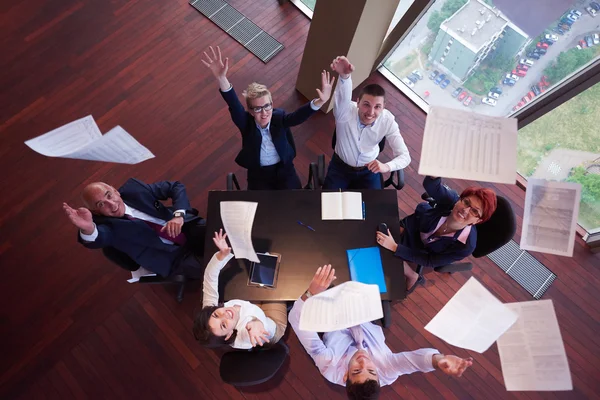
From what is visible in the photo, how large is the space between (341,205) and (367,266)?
1.30 ft

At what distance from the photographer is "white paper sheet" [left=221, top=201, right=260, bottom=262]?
6.40 ft

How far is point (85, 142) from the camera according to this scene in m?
1.76

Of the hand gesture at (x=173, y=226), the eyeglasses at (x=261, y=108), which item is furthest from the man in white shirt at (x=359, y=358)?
the eyeglasses at (x=261, y=108)

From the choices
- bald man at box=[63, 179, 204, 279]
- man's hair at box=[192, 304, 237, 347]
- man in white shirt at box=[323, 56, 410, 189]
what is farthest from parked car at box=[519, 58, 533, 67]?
man's hair at box=[192, 304, 237, 347]

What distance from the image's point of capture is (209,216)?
2.26m

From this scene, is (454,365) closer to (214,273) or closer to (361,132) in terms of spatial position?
(214,273)

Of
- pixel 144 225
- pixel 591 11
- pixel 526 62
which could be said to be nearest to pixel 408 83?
pixel 526 62

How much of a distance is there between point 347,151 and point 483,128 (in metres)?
0.94

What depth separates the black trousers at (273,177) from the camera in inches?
107

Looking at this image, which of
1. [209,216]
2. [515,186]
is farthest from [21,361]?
[515,186]

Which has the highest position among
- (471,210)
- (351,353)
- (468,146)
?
(468,146)

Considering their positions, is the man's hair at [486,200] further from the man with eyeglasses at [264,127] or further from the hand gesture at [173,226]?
the hand gesture at [173,226]

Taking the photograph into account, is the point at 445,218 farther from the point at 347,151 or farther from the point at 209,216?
the point at 209,216

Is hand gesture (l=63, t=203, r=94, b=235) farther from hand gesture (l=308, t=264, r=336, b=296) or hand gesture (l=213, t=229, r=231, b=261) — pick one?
hand gesture (l=308, t=264, r=336, b=296)
